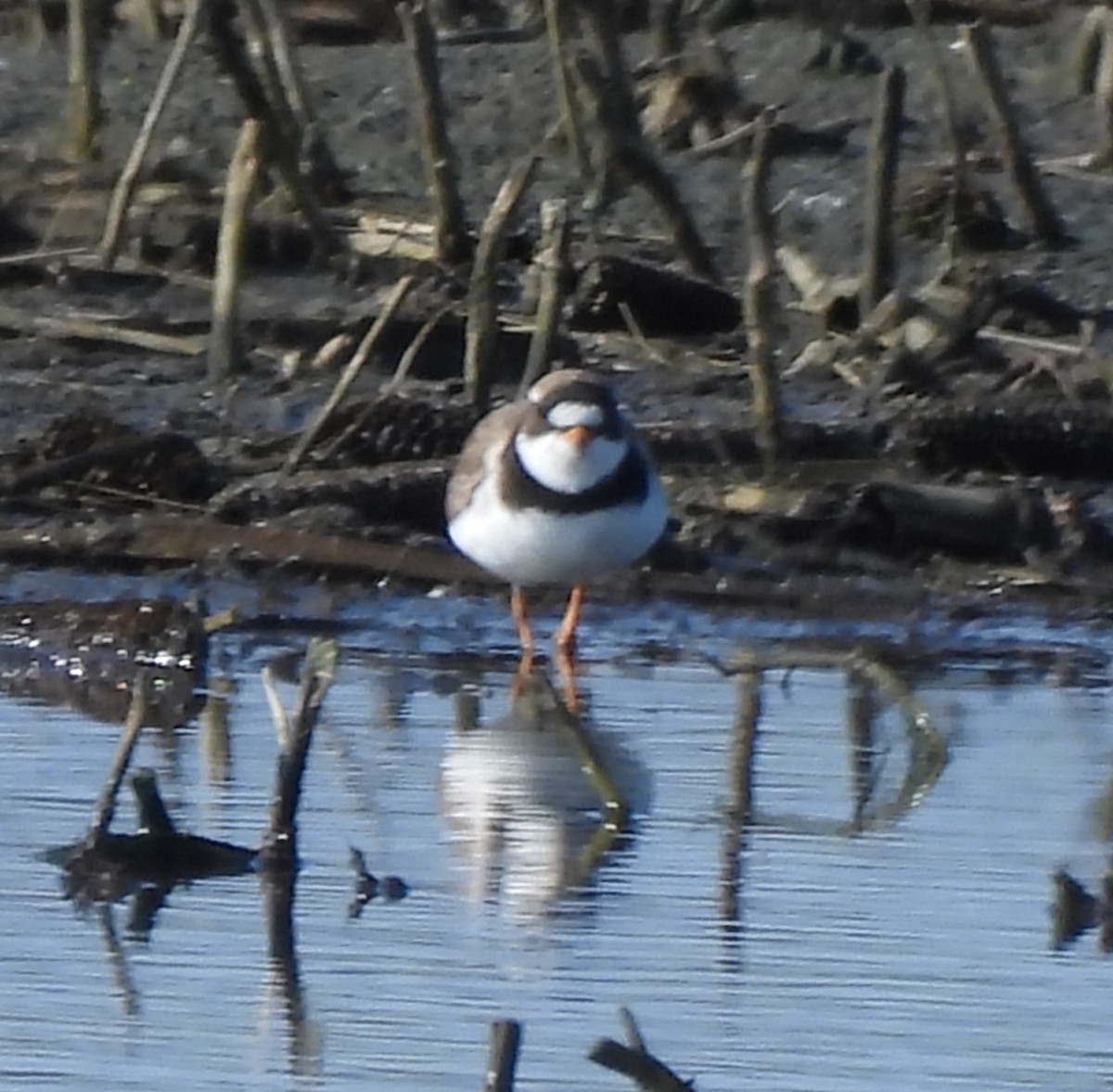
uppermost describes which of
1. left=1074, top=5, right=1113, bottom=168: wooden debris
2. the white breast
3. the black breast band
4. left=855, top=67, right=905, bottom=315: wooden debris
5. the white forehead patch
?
left=1074, top=5, right=1113, bottom=168: wooden debris

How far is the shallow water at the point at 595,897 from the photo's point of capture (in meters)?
5.49

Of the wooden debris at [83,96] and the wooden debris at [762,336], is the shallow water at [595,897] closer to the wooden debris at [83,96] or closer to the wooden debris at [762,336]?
the wooden debris at [762,336]

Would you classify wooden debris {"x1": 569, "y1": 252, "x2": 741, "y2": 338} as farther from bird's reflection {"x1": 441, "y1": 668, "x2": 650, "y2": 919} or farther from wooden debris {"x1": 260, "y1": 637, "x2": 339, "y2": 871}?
wooden debris {"x1": 260, "y1": 637, "x2": 339, "y2": 871}

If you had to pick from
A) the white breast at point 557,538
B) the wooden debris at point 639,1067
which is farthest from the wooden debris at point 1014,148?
the wooden debris at point 639,1067

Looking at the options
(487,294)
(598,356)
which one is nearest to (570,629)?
(487,294)

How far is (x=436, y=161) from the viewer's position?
36.6 feet

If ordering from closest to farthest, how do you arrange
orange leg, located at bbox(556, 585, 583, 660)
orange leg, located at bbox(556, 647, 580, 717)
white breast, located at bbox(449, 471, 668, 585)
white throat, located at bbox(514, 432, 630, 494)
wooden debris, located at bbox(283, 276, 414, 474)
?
orange leg, located at bbox(556, 647, 580, 717) → white breast, located at bbox(449, 471, 668, 585) → white throat, located at bbox(514, 432, 630, 494) → orange leg, located at bbox(556, 585, 583, 660) → wooden debris, located at bbox(283, 276, 414, 474)

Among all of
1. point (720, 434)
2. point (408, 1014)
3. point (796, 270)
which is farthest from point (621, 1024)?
point (796, 270)

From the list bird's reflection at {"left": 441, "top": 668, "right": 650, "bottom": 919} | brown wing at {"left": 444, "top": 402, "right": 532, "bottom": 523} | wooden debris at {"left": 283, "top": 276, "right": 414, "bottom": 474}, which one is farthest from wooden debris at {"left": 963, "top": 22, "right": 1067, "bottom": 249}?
bird's reflection at {"left": 441, "top": 668, "right": 650, "bottom": 919}

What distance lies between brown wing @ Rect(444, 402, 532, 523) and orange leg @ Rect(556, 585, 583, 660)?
1.17 ft

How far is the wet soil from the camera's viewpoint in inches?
362

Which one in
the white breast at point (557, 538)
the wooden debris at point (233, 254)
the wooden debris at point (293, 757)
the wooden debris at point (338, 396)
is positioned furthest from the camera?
the wooden debris at point (233, 254)

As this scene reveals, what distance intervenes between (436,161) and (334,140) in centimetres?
238

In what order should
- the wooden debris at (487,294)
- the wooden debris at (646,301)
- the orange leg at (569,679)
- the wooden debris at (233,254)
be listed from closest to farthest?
1. the orange leg at (569,679)
2. the wooden debris at (487,294)
3. the wooden debris at (233,254)
4. the wooden debris at (646,301)
